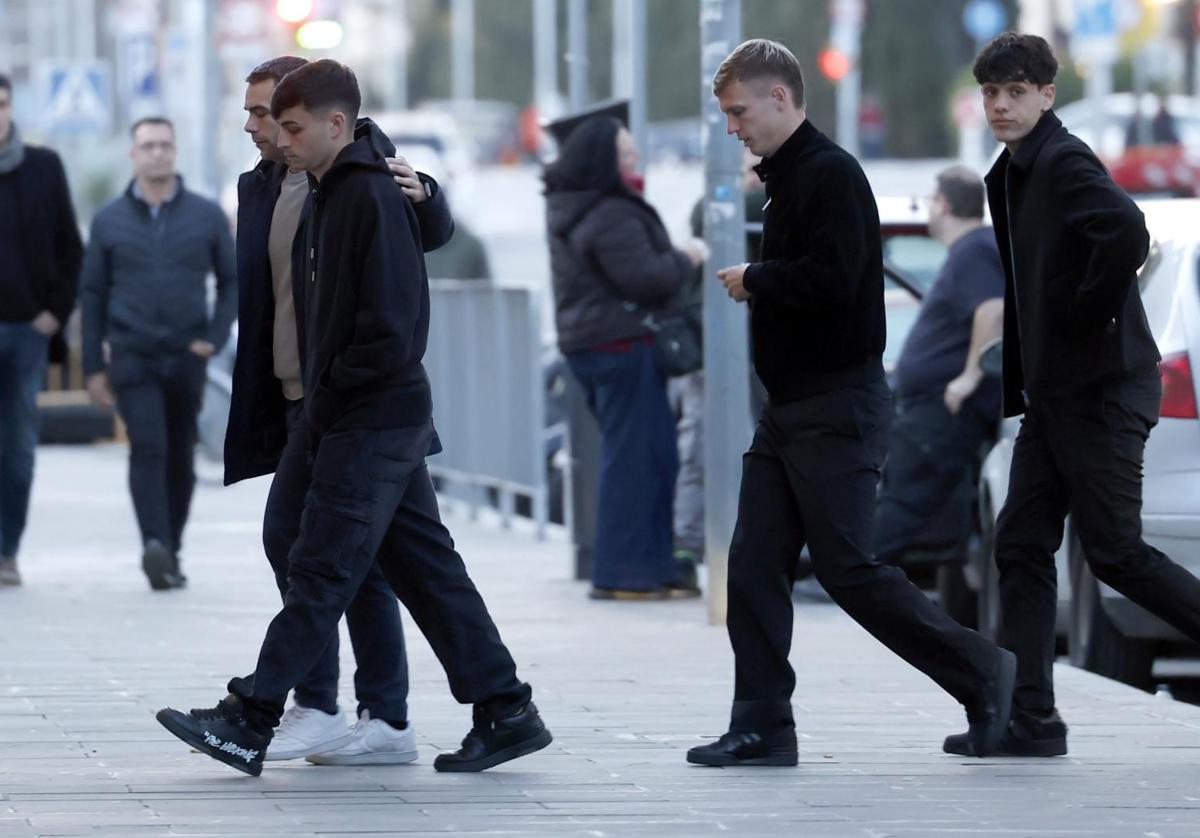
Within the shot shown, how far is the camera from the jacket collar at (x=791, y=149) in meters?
6.68

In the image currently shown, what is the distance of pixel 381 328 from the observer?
21.0 feet

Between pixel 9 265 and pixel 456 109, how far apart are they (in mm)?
64901

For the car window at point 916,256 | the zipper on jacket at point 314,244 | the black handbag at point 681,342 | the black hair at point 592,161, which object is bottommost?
the black handbag at point 681,342

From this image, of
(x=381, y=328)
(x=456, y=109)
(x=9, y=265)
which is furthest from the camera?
(x=456, y=109)

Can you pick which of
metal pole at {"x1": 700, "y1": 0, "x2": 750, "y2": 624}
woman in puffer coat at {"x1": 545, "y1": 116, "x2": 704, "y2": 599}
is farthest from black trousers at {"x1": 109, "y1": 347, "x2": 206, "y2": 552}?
metal pole at {"x1": 700, "y1": 0, "x2": 750, "y2": 624}

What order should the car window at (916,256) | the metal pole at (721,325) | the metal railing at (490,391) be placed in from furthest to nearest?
the metal railing at (490,391) < the car window at (916,256) < the metal pole at (721,325)

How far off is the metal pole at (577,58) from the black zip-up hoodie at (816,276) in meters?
Answer: 6.29

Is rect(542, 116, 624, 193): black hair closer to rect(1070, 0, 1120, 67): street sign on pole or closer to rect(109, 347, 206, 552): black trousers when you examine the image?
rect(109, 347, 206, 552): black trousers

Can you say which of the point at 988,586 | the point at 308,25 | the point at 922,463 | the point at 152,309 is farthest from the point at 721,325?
the point at 308,25

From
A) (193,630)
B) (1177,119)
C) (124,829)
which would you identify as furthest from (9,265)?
(1177,119)

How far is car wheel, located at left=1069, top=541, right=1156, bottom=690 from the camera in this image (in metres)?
8.89

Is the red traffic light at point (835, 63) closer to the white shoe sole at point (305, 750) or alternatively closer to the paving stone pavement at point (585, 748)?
the paving stone pavement at point (585, 748)

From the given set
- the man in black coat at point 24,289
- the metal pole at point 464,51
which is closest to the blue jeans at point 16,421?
the man in black coat at point 24,289

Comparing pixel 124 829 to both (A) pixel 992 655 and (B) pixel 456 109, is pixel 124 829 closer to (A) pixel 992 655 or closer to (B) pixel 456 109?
(A) pixel 992 655
